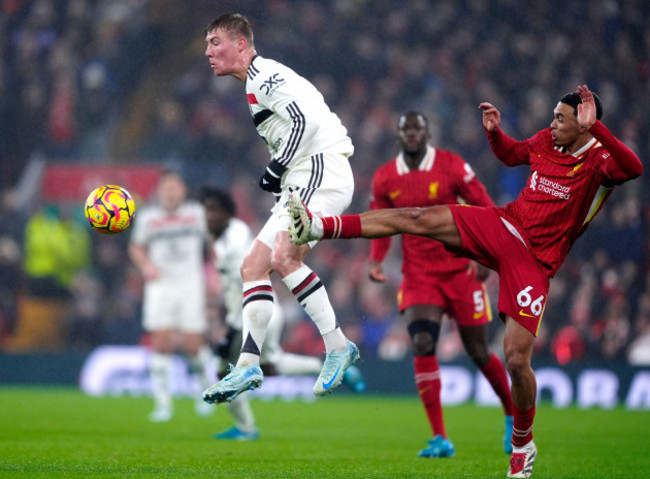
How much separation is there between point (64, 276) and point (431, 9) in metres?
9.24

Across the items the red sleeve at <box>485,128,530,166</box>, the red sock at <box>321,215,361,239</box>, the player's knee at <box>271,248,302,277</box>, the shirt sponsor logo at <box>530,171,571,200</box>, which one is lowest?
the player's knee at <box>271,248,302,277</box>

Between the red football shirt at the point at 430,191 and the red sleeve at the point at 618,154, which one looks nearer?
the red sleeve at the point at 618,154

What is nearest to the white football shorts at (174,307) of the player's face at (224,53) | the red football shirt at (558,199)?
the player's face at (224,53)

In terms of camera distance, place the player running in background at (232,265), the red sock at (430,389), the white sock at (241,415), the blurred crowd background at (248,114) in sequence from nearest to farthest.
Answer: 1. the red sock at (430,389)
2. the white sock at (241,415)
3. the player running in background at (232,265)
4. the blurred crowd background at (248,114)

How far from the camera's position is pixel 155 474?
612 centimetres

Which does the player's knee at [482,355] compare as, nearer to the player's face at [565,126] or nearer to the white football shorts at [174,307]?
the player's face at [565,126]

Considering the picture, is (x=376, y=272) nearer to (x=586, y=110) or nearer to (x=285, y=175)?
(x=285, y=175)

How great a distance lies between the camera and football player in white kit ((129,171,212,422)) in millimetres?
12344

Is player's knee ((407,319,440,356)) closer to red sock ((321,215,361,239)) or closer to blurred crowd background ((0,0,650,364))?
red sock ((321,215,361,239))

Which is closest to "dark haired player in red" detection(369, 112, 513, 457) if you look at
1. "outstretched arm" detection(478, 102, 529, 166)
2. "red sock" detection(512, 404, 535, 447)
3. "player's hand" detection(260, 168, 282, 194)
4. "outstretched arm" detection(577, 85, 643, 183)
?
"outstretched arm" detection(478, 102, 529, 166)

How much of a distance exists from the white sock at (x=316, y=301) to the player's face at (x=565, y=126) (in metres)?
1.85

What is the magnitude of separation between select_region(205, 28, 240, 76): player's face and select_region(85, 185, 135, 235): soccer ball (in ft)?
3.74

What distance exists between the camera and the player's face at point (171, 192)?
484 inches

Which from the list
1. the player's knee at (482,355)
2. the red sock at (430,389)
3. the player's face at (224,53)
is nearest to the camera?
the player's face at (224,53)
